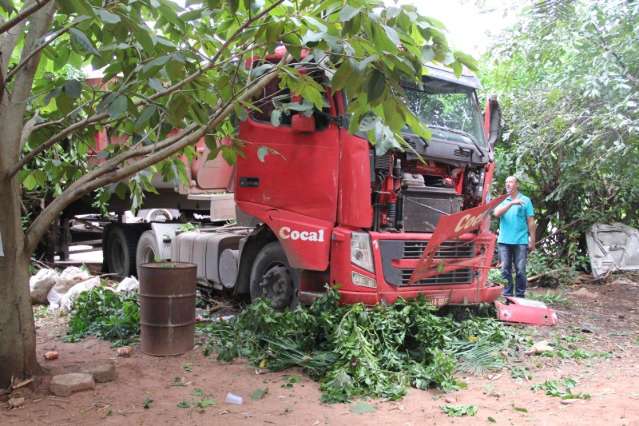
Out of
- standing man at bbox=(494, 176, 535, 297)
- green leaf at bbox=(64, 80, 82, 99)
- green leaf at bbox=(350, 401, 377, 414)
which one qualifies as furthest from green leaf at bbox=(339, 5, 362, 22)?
standing man at bbox=(494, 176, 535, 297)

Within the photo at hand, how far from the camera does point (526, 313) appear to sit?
20.5 feet

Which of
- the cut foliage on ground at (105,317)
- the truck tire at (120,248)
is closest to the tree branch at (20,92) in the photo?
the cut foliage on ground at (105,317)

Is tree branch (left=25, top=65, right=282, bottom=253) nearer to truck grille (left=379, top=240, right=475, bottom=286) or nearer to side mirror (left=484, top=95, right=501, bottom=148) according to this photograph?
truck grille (left=379, top=240, right=475, bottom=286)

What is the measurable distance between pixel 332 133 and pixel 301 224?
88 cm

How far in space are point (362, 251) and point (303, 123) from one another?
1.29 meters

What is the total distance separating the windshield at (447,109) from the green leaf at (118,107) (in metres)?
2.92

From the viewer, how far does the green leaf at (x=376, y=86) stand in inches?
120

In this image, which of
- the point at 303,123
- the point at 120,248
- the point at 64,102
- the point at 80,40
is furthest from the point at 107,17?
the point at 120,248

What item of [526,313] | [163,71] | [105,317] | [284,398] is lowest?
[284,398]

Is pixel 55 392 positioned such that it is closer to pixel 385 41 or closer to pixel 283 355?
pixel 283 355

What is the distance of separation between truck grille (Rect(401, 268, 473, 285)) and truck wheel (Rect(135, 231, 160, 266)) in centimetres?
460

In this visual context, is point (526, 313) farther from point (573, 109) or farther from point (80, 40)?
point (80, 40)

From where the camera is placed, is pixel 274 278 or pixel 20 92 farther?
pixel 274 278

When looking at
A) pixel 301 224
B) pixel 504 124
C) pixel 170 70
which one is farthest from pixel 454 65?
pixel 504 124
